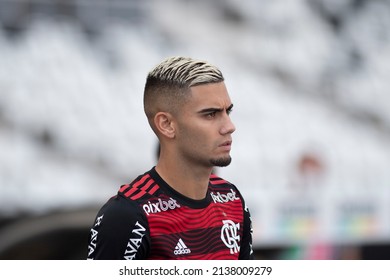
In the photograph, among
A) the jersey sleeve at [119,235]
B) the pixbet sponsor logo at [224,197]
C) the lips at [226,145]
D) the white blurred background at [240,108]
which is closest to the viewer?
the jersey sleeve at [119,235]

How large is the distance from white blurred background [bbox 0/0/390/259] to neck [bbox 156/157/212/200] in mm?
5282

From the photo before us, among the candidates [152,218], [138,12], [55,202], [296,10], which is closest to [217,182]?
[152,218]

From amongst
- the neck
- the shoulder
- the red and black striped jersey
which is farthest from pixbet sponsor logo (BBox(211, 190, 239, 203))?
the shoulder

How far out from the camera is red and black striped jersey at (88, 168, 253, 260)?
2293 millimetres

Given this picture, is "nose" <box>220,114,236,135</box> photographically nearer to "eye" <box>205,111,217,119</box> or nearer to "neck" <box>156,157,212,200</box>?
"eye" <box>205,111,217,119</box>

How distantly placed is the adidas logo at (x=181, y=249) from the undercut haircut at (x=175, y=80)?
42cm

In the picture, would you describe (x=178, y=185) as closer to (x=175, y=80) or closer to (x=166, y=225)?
(x=166, y=225)

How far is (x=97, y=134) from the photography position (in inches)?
320

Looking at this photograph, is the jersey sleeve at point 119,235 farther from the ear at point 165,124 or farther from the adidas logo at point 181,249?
the ear at point 165,124

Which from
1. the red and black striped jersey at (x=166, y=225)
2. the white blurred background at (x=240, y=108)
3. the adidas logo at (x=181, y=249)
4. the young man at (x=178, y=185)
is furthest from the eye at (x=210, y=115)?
the white blurred background at (x=240, y=108)

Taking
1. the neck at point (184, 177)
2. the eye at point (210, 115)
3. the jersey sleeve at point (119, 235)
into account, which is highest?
the eye at point (210, 115)

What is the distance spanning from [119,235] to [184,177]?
33 cm

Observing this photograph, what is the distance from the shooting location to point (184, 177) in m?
2.49

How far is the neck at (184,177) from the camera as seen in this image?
2482 mm
